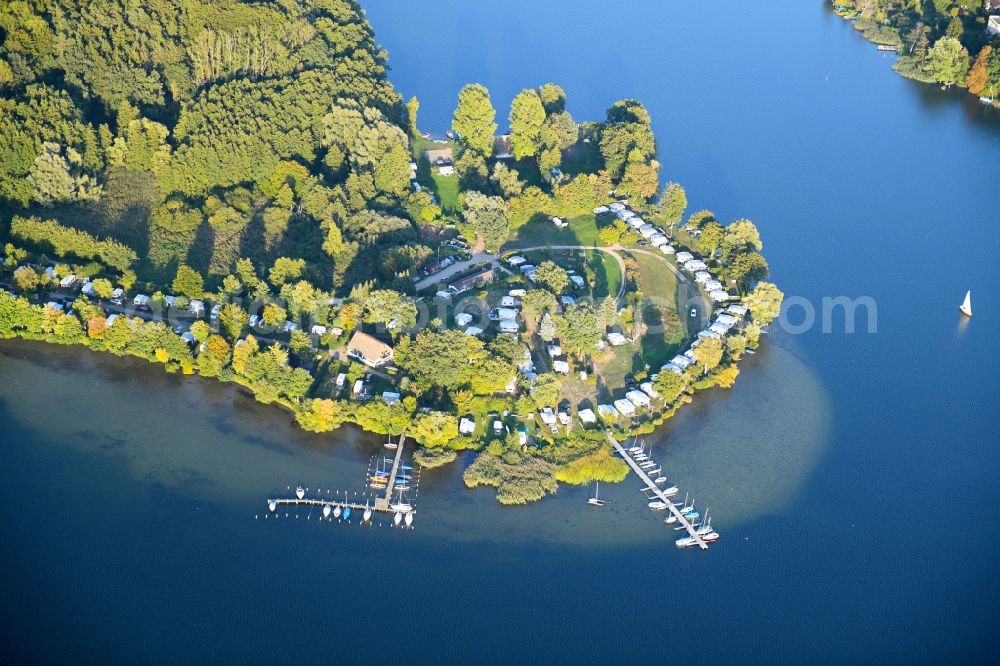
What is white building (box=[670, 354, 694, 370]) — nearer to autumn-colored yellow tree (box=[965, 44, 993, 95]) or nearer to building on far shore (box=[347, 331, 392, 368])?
building on far shore (box=[347, 331, 392, 368])

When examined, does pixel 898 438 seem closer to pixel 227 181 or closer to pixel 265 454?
pixel 265 454

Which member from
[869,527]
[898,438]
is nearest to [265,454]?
[869,527]

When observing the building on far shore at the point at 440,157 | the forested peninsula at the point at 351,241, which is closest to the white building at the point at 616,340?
the forested peninsula at the point at 351,241

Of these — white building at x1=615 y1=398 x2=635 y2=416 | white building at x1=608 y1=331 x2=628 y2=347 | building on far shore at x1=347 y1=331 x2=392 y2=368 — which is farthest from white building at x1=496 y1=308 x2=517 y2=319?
white building at x1=615 y1=398 x2=635 y2=416

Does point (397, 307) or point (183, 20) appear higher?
point (183, 20)

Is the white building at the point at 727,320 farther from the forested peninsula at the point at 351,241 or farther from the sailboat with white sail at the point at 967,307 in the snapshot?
the sailboat with white sail at the point at 967,307
